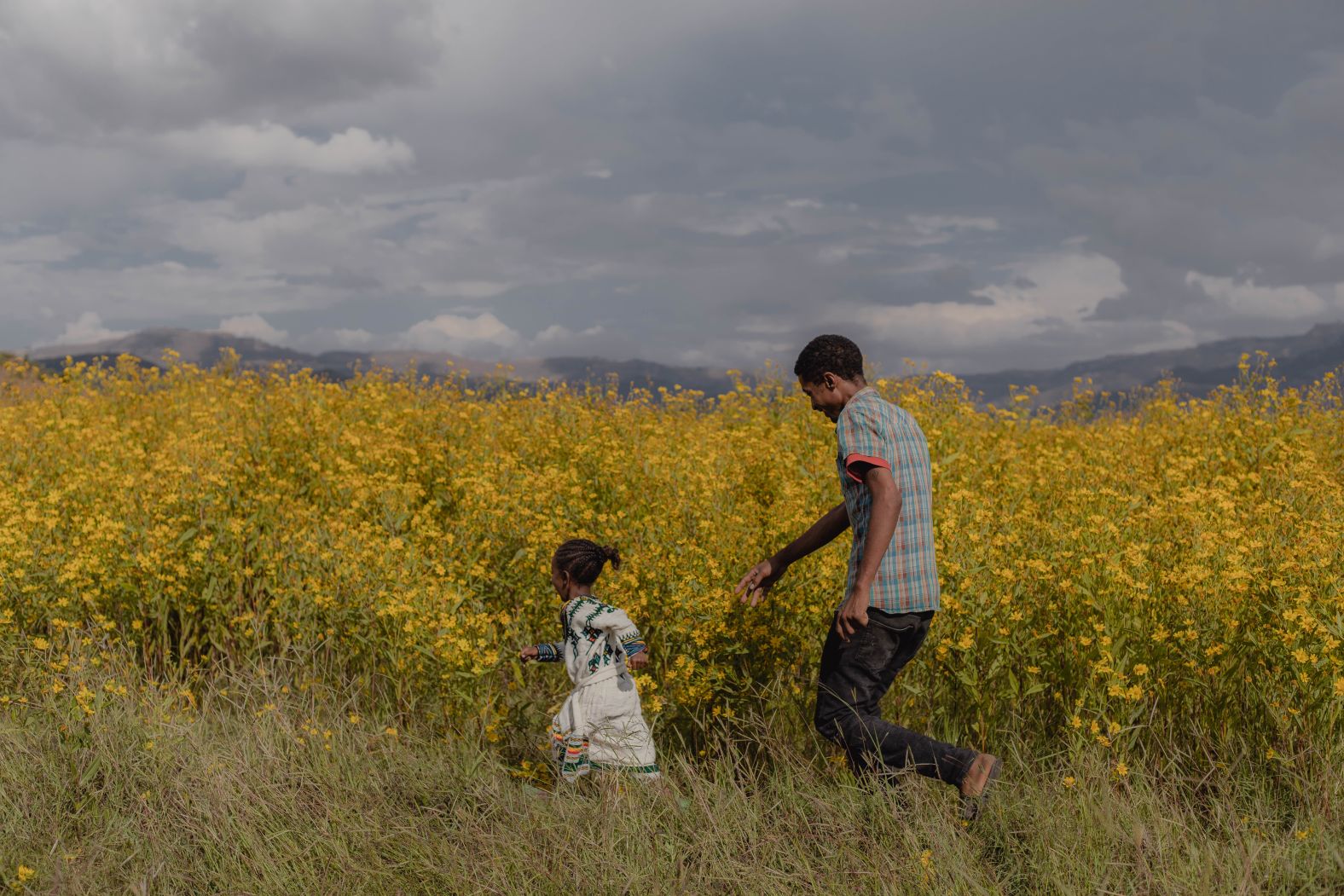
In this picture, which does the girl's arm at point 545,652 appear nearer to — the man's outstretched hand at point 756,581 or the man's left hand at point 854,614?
the man's outstretched hand at point 756,581

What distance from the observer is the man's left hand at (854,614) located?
3754mm

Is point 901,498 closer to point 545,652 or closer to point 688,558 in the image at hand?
point 688,558

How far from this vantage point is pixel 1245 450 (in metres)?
8.45

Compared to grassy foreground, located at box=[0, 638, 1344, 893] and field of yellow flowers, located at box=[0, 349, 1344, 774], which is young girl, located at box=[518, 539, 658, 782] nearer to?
grassy foreground, located at box=[0, 638, 1344, 893]

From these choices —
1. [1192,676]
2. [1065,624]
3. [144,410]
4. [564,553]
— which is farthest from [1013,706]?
[144,410]

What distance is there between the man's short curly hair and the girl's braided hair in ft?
3.76

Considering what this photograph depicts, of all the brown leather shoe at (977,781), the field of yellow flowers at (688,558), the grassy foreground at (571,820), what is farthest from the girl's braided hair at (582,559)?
the brown leather shoe at (977,781)

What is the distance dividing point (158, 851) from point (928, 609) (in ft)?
10.3

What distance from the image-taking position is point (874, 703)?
3.95 meters

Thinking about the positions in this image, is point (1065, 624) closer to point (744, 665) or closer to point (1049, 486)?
point (744, 665)

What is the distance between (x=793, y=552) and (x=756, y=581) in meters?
0.20

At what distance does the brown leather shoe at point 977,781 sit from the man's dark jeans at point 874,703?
39mm

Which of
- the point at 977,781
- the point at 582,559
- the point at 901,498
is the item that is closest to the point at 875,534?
the point at 901,498

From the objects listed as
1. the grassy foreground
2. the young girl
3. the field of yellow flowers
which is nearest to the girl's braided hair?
the young girl
